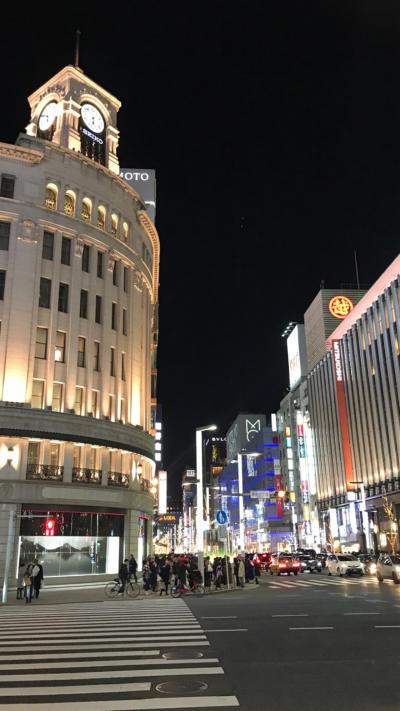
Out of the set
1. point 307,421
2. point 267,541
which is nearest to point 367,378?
point 307,421

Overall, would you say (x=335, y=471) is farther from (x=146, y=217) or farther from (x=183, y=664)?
(x=183, y=664)

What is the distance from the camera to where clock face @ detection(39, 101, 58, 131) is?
48.9 meters

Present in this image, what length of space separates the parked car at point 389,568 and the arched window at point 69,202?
103 ft

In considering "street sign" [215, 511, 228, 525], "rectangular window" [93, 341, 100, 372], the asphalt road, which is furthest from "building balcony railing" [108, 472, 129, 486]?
the asphalt road

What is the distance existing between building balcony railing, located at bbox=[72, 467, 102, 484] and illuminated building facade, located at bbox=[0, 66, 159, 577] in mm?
75

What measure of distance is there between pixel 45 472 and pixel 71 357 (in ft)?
26.7

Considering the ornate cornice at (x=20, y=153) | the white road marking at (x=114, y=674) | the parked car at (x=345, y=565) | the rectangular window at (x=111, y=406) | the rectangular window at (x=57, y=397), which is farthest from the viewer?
the rectangular window at (x=111, y=406)

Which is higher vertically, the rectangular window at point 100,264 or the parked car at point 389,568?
the rectangular window at point 100,264

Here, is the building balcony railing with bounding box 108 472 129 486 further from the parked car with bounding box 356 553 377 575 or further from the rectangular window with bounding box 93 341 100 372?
the parked car with bounding box 356 553 377 575

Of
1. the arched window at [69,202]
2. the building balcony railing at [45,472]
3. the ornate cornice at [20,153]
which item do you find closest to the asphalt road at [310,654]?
the building balcony railing at [45,472]

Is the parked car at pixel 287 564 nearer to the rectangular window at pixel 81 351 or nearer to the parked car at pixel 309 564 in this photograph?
the parked car at pixel 309 564

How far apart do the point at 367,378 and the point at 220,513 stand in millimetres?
44979

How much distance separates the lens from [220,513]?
29969 millimetres

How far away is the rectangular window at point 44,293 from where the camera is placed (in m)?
38.5
